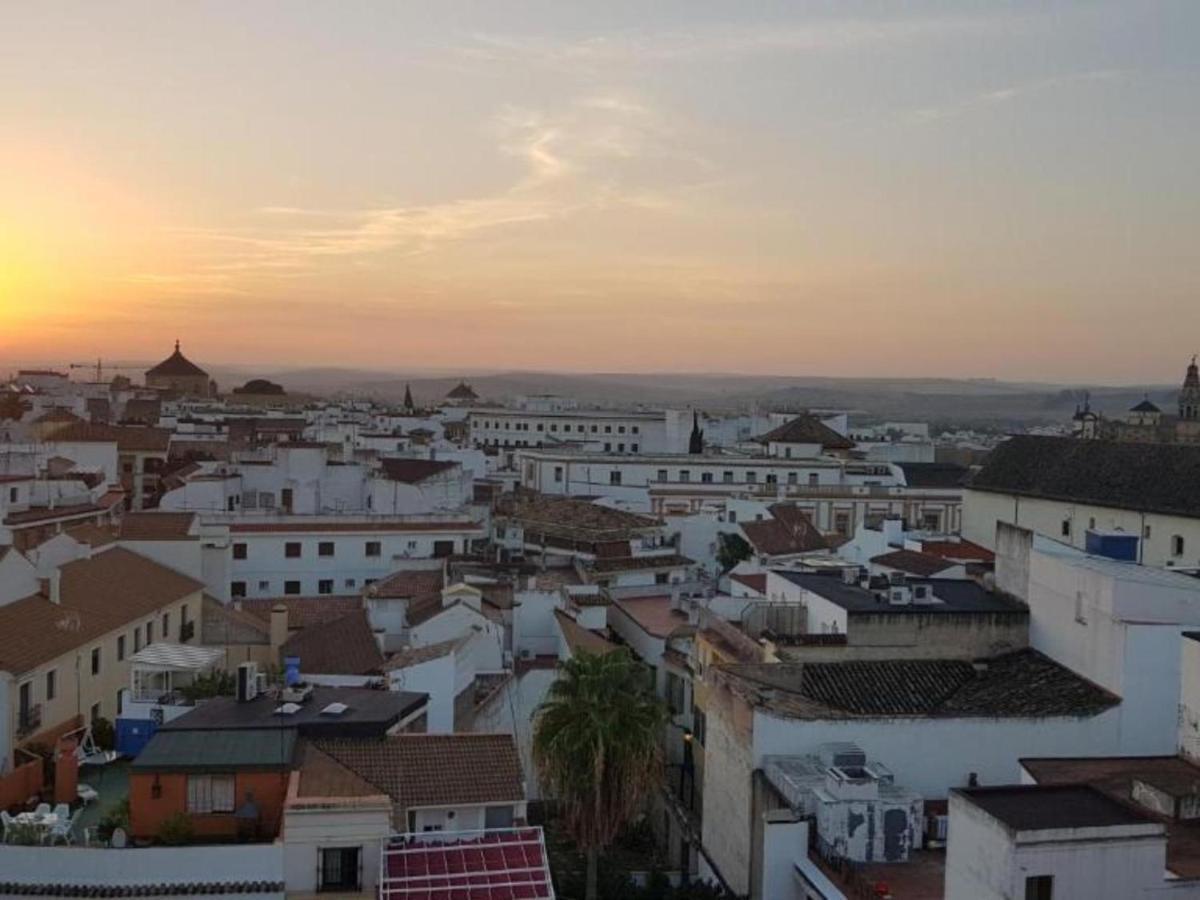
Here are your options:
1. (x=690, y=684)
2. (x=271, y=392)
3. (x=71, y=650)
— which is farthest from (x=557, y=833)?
(x=271, y=392)

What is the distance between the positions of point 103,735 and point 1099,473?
35.7 m

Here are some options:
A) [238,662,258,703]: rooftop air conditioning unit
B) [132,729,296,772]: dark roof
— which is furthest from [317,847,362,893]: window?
[238,662,258,703]: rooftop air conditioning unit

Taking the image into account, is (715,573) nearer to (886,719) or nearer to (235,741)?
(886,719)

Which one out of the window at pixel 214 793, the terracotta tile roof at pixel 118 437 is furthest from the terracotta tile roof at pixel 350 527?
the window at pixel 214 793

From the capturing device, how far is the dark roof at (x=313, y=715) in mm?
17938

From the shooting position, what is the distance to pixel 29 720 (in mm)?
22906

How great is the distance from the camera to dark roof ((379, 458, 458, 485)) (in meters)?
48.9

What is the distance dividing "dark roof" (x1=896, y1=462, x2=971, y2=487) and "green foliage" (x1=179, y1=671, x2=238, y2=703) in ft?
153

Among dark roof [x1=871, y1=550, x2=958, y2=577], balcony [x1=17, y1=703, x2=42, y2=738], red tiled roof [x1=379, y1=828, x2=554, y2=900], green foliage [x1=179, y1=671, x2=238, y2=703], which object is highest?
dark roof [x1=871, y1=550, x2=958, y2=577]

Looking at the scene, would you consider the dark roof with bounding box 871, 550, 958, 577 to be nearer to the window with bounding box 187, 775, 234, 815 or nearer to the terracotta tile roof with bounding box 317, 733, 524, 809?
the terracotta tile roof with bounding box 317, 733, 524, 809

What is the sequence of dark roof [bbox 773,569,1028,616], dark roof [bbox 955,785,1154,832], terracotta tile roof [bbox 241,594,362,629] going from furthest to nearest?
terracotta tile roof [bbox 241,594,362,629]
dark roof [bbox 773,569,1028,616]
dark roof [bbox 955,785,1154,832]

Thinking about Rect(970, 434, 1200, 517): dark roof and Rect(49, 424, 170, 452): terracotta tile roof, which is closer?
Rect(970, 434, 1200, 517): dark roof

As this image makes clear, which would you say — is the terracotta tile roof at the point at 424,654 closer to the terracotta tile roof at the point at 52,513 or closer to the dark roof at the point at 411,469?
the terracotta tile roof at the point at 52,513

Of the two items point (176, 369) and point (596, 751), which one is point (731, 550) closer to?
point (596, 751)
